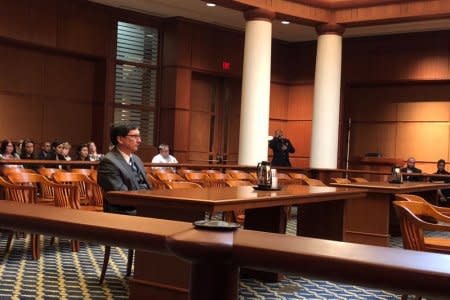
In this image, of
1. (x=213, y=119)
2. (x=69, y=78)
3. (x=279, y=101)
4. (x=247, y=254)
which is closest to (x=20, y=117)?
(x=69, y=78)

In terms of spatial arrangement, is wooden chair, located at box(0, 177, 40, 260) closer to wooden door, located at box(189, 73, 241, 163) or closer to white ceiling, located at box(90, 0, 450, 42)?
white ceiling, located at box(90, 0, 450, 42)

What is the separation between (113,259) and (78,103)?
704cm

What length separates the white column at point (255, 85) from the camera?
1106 cm

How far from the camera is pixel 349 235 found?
6.80 m

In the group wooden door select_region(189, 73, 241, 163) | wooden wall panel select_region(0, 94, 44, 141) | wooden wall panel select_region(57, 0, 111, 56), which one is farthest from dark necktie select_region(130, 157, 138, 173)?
wooden door select_region(189, 73, 241, 163)

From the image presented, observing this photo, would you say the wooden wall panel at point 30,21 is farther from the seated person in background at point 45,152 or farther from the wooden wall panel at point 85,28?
the seated person in background at point 45,152

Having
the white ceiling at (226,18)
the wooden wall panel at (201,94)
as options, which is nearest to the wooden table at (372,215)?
the white ceiling at (226,18)

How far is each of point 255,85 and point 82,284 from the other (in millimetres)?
7159

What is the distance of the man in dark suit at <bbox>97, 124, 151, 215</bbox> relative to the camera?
4660 millimetres

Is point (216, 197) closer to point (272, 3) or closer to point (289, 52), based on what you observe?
Result: point (272, 3)

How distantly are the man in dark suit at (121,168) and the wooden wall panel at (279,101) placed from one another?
33.2 feet

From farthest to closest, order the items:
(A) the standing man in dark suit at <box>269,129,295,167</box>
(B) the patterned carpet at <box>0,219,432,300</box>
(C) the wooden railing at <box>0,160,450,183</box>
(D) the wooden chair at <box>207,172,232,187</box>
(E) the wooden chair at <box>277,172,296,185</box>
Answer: (A) the standing man in dark suit at <box>269,129,295,167</box> → (E) the wooden chair at <box>277,172,296,185</box> → (D) the wooden chair at <box>207,172,232,187</box> → (C) the wooden railing at <box>0,160,450,183</box> → (B) the patterned carpet at <box>0,219,432,300</box>

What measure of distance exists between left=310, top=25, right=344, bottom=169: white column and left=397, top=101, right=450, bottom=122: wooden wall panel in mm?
2661

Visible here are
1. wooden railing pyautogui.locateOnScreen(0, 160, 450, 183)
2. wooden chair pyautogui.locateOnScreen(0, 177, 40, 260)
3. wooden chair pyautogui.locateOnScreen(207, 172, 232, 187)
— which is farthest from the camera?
wooden chair pyautogui.locateOnScreen(207, 172, 232, 187)
